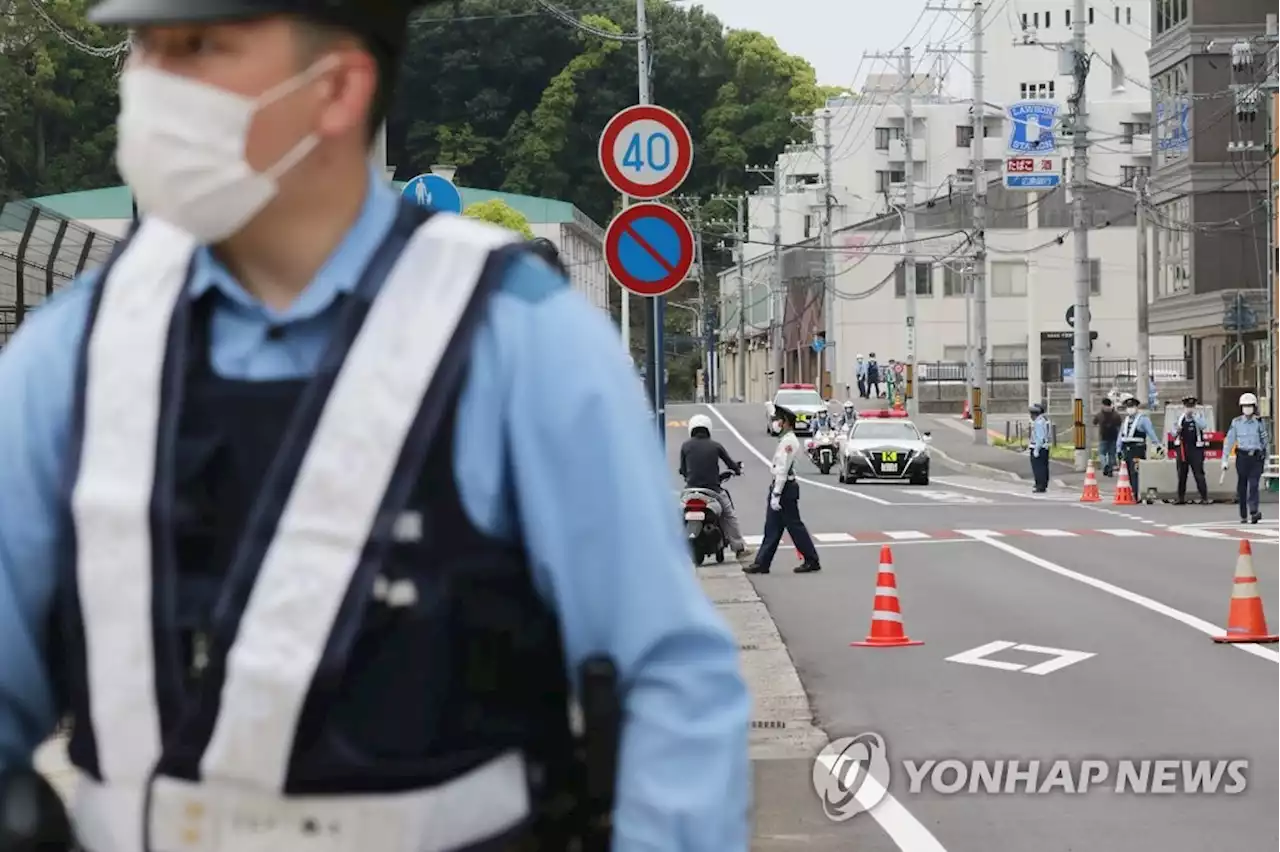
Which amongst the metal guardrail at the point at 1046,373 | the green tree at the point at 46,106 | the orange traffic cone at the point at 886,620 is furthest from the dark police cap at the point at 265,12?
the metal guardrail at the point at 1046,373

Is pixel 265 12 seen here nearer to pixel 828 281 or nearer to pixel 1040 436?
pixel 1040 436

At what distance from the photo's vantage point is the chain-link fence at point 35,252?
562 inches

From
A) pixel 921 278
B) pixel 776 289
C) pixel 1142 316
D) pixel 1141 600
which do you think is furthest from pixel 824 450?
pixel 776 289

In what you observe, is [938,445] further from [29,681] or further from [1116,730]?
[29,681]

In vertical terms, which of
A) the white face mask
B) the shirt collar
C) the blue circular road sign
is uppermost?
the blue circular road sign

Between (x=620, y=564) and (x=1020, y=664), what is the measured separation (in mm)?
12227

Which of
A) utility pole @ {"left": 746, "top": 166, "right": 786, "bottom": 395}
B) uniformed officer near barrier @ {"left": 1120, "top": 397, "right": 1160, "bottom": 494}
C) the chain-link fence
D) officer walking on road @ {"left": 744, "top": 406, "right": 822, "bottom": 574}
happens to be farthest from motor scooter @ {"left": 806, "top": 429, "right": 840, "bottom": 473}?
utility pole @ {"left": 746, "top": 166, "right": 786, "bottom": 395}

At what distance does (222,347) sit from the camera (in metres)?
2.42

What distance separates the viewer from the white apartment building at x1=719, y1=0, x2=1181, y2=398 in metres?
92.3

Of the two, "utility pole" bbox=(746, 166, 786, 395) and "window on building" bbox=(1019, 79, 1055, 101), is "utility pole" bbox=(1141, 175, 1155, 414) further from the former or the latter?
"window on building" bbox=(1019, 79, 1055, 101)

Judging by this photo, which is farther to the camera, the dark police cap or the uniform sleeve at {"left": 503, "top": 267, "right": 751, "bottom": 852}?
the dark police cap

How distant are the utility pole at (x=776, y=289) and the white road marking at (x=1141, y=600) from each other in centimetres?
8047

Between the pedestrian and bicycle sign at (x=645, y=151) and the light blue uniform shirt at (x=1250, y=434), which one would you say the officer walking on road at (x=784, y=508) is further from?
the light blue uniform shirt at (x=1250, y=434)

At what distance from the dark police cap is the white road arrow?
38.6 feet
